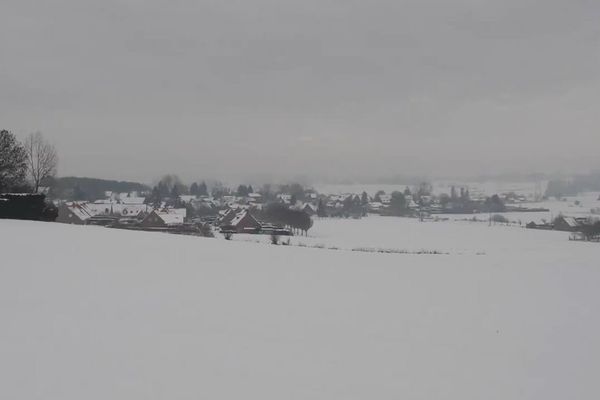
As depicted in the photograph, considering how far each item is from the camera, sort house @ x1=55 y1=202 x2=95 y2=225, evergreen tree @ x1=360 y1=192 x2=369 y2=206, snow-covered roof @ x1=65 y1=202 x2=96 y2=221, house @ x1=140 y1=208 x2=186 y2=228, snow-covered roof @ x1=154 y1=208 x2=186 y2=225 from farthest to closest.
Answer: evergreen tree @ x1=360 y1=192 x2=369 y2=206, snow-covered roof @ x1=65 y1=202 x2=96 y2=221, house @ x1=55 y1=202 x2=95 y2=225, snow-covered roof @ x1=154 y1=208 x2=186 y2=225, house @ x1=140 y1=208 x2=186 y2=228

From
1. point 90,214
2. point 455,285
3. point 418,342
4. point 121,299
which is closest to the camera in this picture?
point 418,342

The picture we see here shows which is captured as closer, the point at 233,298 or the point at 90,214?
the point at 233,298

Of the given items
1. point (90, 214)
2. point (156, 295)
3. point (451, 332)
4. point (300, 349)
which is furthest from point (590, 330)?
point (90, 214)

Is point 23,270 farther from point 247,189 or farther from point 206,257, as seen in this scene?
point 247,189

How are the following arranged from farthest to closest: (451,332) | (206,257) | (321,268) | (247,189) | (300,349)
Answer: (247,189), (206,257), (321,268), (451,332), (300,349)

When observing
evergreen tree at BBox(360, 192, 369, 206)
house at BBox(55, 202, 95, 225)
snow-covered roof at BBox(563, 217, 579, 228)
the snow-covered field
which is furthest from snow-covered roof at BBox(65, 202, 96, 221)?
evergreen tree at BBox(360, 192, 369, 206)

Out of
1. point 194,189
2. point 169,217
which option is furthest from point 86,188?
point 169,217

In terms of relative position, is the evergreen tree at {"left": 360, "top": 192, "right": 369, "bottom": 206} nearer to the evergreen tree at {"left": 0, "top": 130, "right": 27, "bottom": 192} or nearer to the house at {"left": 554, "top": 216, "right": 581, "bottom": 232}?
the house at {"left": 554, "top": 216, "right": 581, "bottom": 232}

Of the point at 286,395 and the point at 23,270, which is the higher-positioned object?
the point at 23,270
